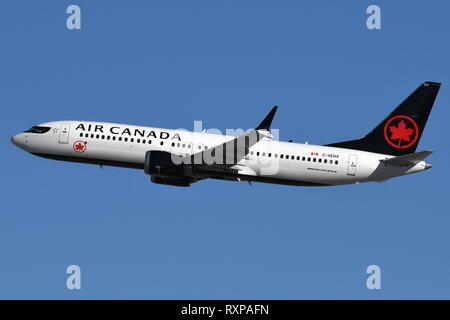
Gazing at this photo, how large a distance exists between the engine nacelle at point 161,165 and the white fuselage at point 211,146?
1.48 meters

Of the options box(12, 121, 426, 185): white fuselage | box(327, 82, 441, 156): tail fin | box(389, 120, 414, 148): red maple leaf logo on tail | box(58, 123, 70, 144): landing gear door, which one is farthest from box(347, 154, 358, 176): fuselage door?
box(58, 123, 70, 144): landing gear door

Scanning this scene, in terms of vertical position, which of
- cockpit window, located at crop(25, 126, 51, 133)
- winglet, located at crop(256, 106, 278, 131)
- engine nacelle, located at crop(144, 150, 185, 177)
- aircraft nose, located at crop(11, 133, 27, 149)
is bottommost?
engine nacelle, located at crop(144, 150, 185, 177)

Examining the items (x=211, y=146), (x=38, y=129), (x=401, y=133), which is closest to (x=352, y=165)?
(x=401, y=133)

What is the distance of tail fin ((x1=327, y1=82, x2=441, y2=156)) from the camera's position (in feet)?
243

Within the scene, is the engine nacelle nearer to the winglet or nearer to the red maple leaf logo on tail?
the winglet

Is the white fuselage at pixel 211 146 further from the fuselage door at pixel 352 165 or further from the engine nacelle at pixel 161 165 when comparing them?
the engine nacelle at pixel 161 165

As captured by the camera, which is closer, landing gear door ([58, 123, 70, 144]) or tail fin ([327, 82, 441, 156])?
landing gear door ([58, 123, 70, 144])

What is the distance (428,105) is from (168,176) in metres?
23.3

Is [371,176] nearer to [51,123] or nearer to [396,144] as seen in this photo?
[396,144]

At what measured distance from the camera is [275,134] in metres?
72.6

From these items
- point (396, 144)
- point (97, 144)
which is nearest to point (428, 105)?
point (396, 144)

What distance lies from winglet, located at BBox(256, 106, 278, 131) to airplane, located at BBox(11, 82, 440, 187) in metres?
3.69

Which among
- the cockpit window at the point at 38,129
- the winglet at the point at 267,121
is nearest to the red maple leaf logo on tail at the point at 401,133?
the winglet at the point at 267,121

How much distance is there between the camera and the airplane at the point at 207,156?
70188 millimetres
